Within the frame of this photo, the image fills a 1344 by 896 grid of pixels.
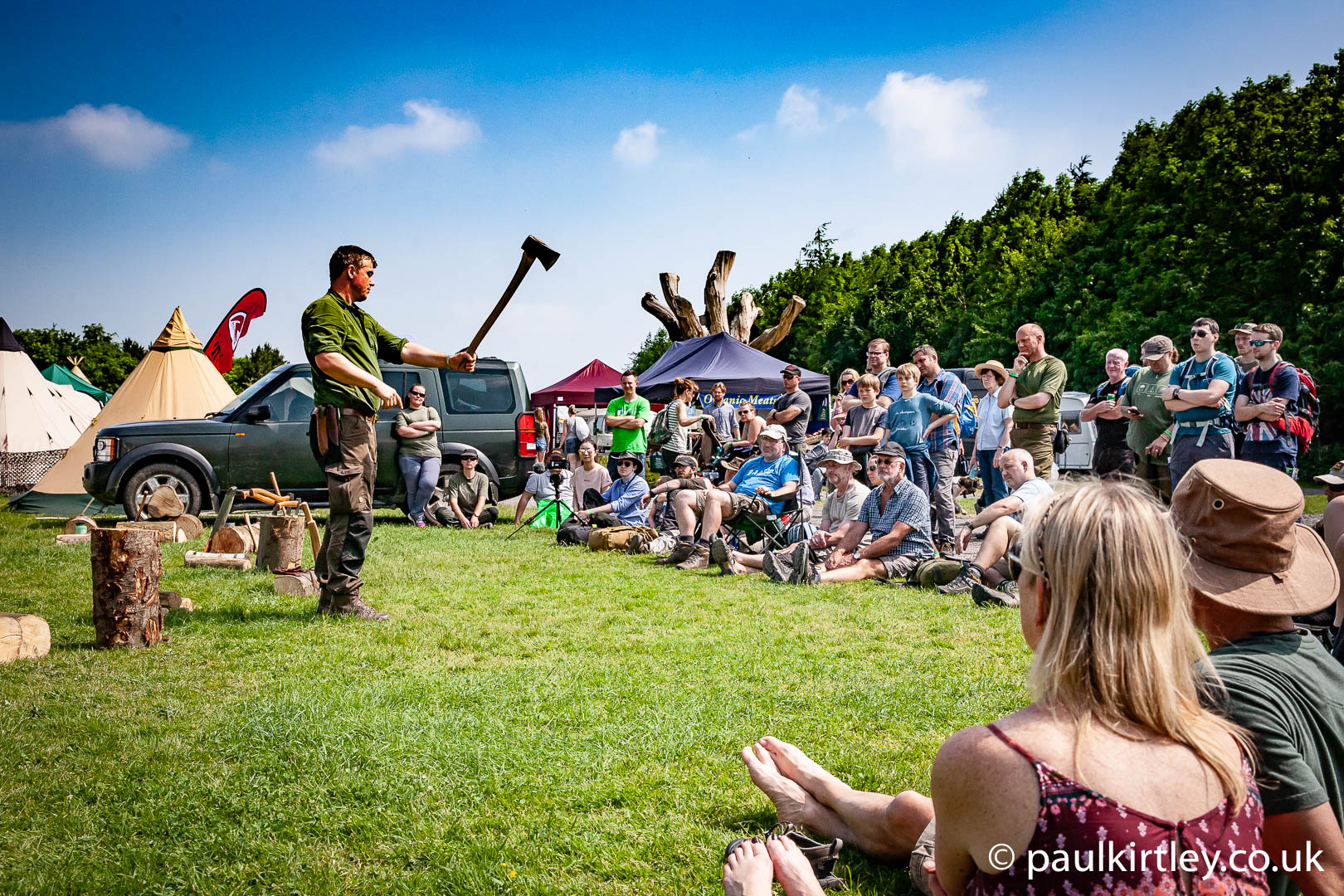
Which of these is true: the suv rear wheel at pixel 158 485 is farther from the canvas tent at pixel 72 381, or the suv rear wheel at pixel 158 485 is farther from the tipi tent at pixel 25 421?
the canvas tent at pixel 72 381

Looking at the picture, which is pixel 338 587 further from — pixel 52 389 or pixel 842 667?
pixel 52 389

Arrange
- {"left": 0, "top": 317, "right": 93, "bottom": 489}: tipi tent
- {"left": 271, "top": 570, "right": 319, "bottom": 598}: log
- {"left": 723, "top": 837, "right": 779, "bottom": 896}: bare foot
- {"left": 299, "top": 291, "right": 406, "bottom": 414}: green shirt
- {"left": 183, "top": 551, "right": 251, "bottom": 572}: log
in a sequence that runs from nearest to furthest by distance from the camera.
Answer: {"left": 723, "top": 837, "right": 779, "bottom": 896}: bare foot → {"left": 299, "top": 291, "right": 406, "bottom": 414}: green shirt → {"left": 271, "top": 570, "right": 319, "bottom": 598}: log → {"left": 183, "top": 551, "right": 251, "bottom": 572}: log → {"left": 0, "top": 317, "right": 93, "bottom": 489}: tipi tent

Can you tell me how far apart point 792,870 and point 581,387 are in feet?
93.7

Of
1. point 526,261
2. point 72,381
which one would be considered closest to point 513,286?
point 526,261

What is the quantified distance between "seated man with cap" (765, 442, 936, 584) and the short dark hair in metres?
4.06

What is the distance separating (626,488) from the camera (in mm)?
10836

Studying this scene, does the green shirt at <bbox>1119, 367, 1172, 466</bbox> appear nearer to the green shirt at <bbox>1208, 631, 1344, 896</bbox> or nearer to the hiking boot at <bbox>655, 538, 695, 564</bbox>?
the hiking boot at <bbox>655, 538, 695, 564</bbox>

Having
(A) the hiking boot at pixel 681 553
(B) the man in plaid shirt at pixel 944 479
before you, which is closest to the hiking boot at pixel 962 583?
(B) the man in plaid shirt at pixel 944 479

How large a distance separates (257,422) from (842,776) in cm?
1017

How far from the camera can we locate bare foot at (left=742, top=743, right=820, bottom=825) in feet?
9.33

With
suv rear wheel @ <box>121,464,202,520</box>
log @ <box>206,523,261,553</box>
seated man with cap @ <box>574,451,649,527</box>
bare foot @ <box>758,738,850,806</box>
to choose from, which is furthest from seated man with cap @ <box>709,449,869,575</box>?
suv rear wheel @ <box>121,464,202,520</box>

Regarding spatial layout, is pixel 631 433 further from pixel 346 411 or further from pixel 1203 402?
pixel 1203 402

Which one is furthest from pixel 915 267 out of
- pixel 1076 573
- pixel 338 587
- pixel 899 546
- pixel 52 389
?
pixel 1076 573

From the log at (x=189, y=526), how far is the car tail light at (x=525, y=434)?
4227 mm
